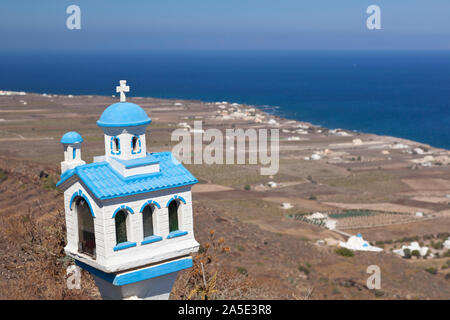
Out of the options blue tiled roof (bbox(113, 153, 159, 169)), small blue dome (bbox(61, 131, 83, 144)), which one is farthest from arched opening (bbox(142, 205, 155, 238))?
small blue dome (bbox(61, 131, 83, 144))

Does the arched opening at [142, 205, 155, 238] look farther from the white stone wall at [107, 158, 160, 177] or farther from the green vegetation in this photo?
the green vegetation

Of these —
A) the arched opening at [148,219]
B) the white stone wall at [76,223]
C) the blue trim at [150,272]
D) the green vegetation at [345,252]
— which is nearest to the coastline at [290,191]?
the green vegetation at [345,252]

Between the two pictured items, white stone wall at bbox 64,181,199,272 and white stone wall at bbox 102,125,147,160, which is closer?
white stone wall at bbox 64,181,199,272

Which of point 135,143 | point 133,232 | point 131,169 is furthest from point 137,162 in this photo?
point 133,232

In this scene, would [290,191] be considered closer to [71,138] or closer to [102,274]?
[71,138]

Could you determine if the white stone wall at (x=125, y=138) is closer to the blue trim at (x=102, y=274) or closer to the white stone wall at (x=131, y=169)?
the white stone wall at (x=131, y=169)

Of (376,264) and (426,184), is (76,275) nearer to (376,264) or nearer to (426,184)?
(376,264)
